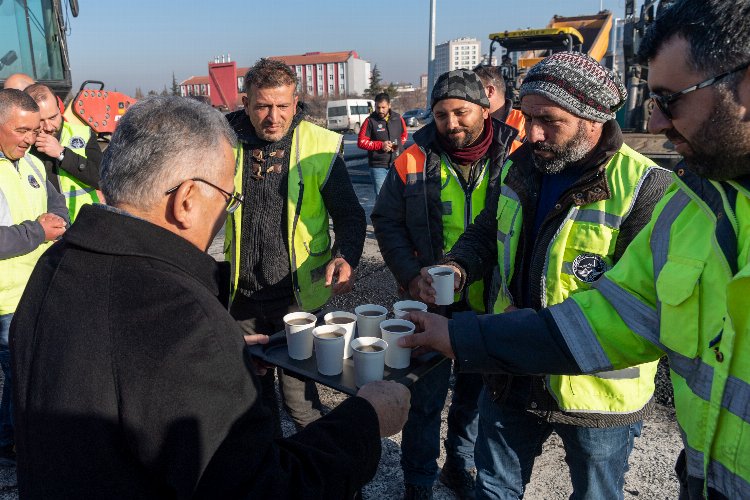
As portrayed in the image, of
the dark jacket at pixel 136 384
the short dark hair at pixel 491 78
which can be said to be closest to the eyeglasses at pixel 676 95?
the dark jacket at pixel 136 384

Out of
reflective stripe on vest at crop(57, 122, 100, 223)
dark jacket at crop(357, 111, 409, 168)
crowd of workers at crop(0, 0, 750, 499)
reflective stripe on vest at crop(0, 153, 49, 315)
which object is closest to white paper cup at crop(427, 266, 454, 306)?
crowd of workers at crop(0, 0, 750, 499)

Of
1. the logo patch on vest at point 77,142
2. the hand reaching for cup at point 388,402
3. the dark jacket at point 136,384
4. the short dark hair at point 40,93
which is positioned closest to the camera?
the dark jacket at point 136,384

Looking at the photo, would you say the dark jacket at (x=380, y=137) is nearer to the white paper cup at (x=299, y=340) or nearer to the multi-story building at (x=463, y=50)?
the white paper cup at (x=299, y=340)

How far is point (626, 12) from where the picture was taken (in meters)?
9.01

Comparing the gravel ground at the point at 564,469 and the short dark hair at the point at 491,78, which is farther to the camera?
the short dark hair at the point at 491,78

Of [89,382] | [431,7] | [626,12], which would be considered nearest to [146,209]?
[89,382]

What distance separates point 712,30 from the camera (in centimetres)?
115

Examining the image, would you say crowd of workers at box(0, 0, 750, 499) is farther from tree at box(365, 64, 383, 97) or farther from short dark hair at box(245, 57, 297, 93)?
tree at box(365, 64, 383, 97)

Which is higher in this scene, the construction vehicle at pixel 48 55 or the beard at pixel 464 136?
the construction vehicle at pixel 48 55

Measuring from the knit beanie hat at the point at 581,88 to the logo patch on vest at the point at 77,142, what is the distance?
11.1 feet

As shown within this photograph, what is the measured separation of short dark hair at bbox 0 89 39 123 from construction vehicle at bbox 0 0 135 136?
110 inches

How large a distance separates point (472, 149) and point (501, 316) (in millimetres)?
1324

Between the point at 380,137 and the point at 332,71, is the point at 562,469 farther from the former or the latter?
the point at 332,71

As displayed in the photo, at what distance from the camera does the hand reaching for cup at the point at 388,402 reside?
1517mm
